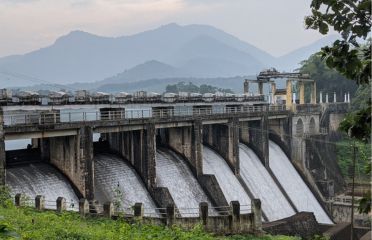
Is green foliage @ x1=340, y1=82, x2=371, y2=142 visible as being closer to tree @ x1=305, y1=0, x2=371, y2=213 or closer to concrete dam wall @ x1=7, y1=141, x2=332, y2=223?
tree @ x1=305, y1=0, x2=371, y2=213

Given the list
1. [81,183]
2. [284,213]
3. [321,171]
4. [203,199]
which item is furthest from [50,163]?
[321,171]

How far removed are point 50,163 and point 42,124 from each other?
4397 mm

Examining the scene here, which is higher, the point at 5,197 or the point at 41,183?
the point at 5,197

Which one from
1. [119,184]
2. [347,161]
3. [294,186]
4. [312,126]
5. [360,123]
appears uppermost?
[360,123]

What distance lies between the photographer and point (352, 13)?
7441mm

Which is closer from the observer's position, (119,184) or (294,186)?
(119,184)

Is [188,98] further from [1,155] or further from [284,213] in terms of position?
[1,155]

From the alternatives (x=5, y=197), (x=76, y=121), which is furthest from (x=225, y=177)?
(x=5, y=197)

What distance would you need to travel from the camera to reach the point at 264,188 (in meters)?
46.6

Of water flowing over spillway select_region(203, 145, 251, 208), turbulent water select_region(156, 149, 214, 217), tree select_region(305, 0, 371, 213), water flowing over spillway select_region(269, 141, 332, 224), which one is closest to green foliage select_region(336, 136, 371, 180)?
water flowing over spillway select_region(269, 141, 332, 224)

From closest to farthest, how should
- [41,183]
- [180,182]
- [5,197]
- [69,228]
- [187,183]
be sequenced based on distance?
[69,228] → [5,197] → [41,183] → [180,182] → [187,183]

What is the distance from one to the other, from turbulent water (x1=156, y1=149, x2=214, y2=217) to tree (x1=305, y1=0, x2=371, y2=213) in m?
27.8

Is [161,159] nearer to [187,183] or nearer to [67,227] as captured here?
[187,183]

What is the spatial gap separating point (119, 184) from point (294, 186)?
82.1 feet
